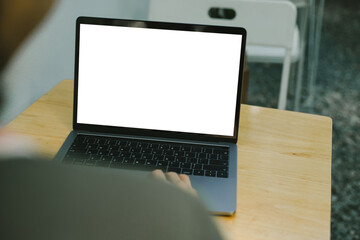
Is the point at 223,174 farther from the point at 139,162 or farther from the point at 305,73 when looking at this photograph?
the point at 305,73

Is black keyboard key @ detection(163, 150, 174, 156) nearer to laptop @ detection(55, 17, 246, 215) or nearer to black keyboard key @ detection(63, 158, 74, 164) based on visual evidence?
laptop @ detection(55, 17, 246, 215)

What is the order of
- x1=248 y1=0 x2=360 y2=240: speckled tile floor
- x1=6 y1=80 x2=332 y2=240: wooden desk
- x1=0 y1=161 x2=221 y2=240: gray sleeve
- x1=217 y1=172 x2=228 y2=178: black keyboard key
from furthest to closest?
x1=248 y1=0 x2=360 y2=240: speckled tile floor
x1=217 y1=172 x2=228 y2=178: black keyboard key
x1=6 y1=80 x2=332 y2=240: wooden desk
x1=0 y1=161 x2=221 y2=240: gray sleeve

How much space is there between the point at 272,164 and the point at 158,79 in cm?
29

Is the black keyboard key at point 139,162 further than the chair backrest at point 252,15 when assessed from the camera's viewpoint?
No

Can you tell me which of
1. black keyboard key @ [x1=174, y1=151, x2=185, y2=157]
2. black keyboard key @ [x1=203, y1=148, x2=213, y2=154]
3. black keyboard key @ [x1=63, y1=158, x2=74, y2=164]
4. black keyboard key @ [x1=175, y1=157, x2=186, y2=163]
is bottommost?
black keyboard key @ [x1=63, y1=158, x2=74, y2=164]

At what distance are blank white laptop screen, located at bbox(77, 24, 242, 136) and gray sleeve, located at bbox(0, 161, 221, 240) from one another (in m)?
0.64

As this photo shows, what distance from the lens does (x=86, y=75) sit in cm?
95

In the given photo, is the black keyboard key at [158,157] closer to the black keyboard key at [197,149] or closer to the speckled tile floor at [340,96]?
the black keyboard key at [197,149]

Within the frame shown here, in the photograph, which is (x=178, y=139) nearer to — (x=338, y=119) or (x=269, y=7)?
(x=269, y=7)

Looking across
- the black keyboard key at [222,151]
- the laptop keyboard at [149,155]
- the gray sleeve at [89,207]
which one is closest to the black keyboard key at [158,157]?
the laptop keyboard at [149,155]

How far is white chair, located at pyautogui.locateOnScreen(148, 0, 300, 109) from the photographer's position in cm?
134

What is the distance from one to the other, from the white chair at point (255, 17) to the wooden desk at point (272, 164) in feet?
1.23

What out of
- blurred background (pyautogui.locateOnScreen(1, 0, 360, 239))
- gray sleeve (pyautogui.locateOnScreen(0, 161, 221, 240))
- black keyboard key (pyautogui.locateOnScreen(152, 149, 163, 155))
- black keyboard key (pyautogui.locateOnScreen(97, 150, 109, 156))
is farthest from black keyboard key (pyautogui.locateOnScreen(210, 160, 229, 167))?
gray sleeve (pyautogui.locateOnScreen(0, 161, 221, 240))

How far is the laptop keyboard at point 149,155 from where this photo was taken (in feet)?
2.78
